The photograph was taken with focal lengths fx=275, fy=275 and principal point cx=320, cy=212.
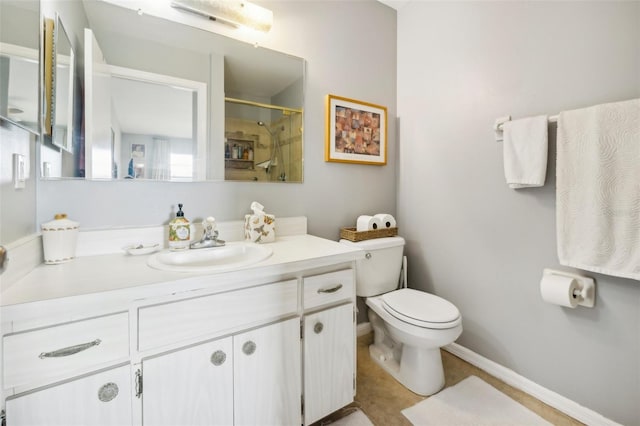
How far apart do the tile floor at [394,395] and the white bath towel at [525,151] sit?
43.8 inches

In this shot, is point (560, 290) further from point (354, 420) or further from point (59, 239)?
point (59, 239)

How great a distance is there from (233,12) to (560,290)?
2082 millimetres

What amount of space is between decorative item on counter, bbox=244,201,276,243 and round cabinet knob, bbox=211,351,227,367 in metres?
0.58

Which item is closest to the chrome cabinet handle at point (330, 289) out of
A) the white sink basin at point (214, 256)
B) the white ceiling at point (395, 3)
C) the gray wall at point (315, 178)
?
the white sink basin at point (214, 256)

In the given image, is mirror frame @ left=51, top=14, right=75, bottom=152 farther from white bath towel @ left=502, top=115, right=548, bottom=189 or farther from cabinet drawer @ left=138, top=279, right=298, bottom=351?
white bath towel @ left=502, top=115, right=548, bottom=189

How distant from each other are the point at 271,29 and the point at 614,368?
94.5 inches

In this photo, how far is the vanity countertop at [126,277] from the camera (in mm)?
729

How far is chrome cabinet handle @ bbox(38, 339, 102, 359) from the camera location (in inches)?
27.3

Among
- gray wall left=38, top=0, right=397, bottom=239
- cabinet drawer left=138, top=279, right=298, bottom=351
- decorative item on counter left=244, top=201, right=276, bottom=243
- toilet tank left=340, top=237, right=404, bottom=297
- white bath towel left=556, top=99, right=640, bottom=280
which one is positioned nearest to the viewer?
cabinet drawer left=138, top=279, right=298, bottom=351

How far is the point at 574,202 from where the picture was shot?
4.05ft

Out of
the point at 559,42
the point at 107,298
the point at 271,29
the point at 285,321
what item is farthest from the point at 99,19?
the point at 559,42

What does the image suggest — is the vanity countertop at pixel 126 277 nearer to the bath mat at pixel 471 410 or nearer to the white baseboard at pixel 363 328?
the bath mat at pixel 471 410

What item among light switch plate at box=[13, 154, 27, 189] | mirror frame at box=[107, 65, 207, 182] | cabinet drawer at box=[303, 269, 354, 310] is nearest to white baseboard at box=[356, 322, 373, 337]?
cabinet drawer at box=[303, 269, 354, 310]

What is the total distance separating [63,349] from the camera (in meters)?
0.71
